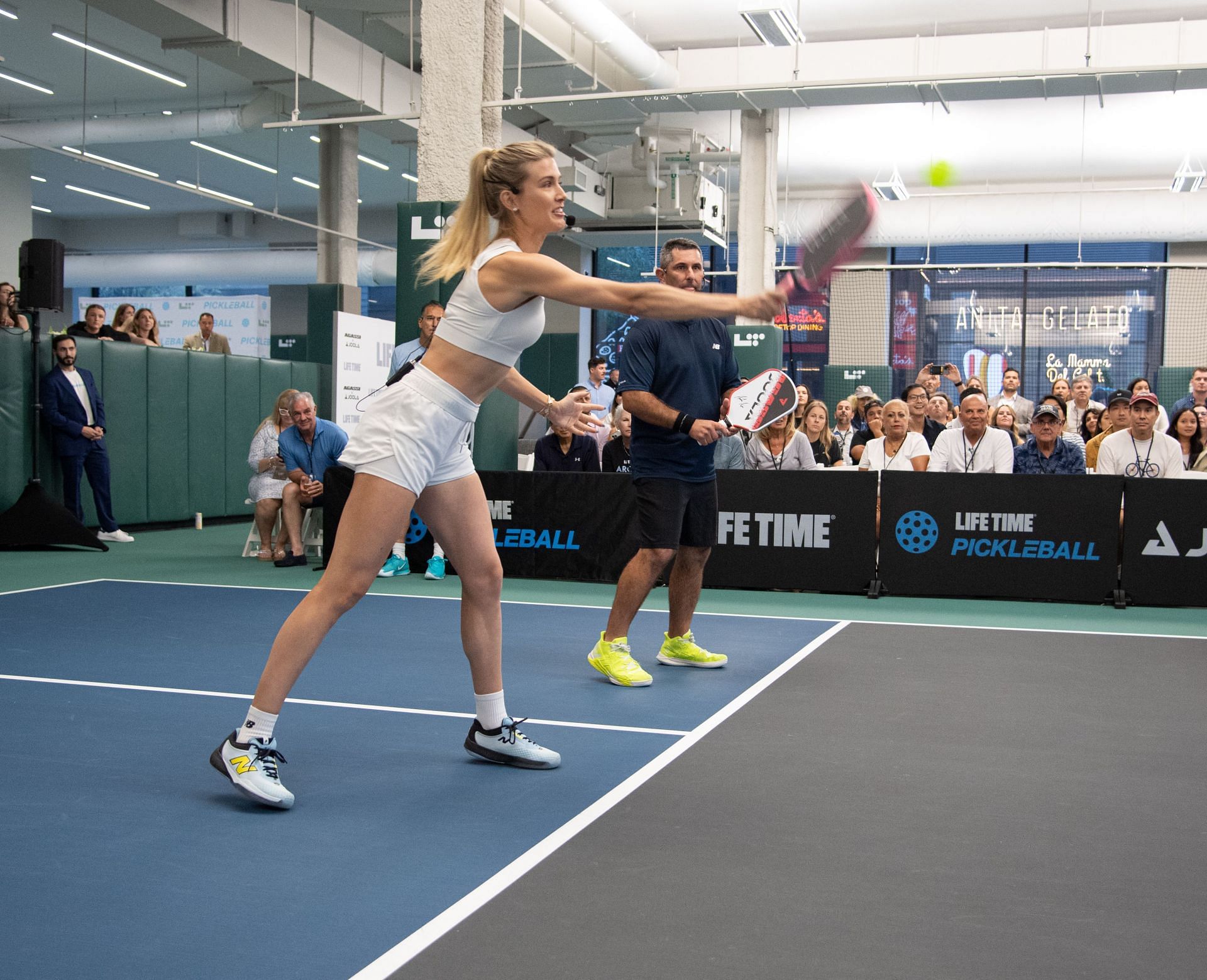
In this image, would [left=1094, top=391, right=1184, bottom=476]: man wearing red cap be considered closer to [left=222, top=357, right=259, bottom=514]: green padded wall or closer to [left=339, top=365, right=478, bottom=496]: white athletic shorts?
[left=339, top=365, right=478, bottom=496]: white athletic shorts

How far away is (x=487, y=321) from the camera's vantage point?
3.26 meters

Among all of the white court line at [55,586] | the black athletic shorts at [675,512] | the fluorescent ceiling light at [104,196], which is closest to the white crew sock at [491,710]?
the black athletic shorts at [675,512]

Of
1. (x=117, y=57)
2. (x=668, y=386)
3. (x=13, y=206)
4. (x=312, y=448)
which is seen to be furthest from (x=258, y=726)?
(x=13, y=206)

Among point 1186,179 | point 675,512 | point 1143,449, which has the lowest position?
point 675,512

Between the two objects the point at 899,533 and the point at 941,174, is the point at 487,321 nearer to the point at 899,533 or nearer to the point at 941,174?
the point at 899,533

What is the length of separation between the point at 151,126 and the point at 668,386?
15.0 meters

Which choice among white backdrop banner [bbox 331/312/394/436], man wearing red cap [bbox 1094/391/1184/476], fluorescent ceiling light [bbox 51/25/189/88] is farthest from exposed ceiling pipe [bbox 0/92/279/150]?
man wearing red cap [bbox 1094/391/1184/476]

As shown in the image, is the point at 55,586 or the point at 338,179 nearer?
the point at 55,586

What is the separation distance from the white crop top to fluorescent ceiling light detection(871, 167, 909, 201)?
14.3 m

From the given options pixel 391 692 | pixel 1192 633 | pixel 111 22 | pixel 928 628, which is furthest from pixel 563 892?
pixel 111 22

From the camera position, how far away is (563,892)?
8.63 ft

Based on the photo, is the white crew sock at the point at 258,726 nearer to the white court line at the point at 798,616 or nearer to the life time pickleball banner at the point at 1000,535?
the white court line at the point at 798,616

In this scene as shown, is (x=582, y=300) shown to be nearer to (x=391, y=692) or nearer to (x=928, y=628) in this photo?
(x=391, y=692)

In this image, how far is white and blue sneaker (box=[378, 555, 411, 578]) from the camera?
28.5 ft
